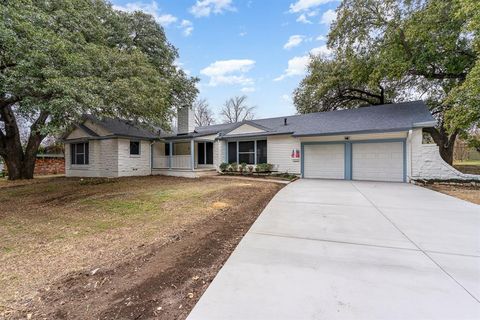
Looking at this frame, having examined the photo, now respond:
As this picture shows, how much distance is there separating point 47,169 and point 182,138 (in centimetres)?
1454

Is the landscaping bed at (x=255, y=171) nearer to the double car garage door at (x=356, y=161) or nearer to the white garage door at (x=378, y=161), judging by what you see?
the double car garage door at (x=356, y=161)

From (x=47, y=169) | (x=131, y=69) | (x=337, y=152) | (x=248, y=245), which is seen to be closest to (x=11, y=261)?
(x=248, y=245)

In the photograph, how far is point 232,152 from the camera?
15.1 m

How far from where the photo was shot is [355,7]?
541 inches

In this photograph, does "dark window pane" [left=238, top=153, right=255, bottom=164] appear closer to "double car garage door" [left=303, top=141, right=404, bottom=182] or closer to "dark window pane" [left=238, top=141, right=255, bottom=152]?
"dark window pane" [left=238, top=141, right=255, bottom=152]

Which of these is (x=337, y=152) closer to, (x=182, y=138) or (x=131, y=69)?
(x=182, y=138)

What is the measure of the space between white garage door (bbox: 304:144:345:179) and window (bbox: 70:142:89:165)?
14.7 metres

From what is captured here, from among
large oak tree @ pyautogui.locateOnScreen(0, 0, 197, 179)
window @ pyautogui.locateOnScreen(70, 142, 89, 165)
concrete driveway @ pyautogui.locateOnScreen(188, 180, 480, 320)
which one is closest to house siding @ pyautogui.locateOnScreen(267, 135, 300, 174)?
large oak tree @ pyautogui.locateOnScreen(0, 0, 197, 179)

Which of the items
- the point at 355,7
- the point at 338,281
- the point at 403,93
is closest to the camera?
the point at 338,281

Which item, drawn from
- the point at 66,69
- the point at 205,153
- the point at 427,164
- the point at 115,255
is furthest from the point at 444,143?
the point at 66,69

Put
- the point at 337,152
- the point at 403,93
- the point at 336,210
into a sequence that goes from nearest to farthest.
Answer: the point at 336,210, the point at 337,152, the point at 403,93

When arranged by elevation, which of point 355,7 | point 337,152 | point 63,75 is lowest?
point 337,152

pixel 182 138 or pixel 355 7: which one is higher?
pixel 355 7

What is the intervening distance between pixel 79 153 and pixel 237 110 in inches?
1140
